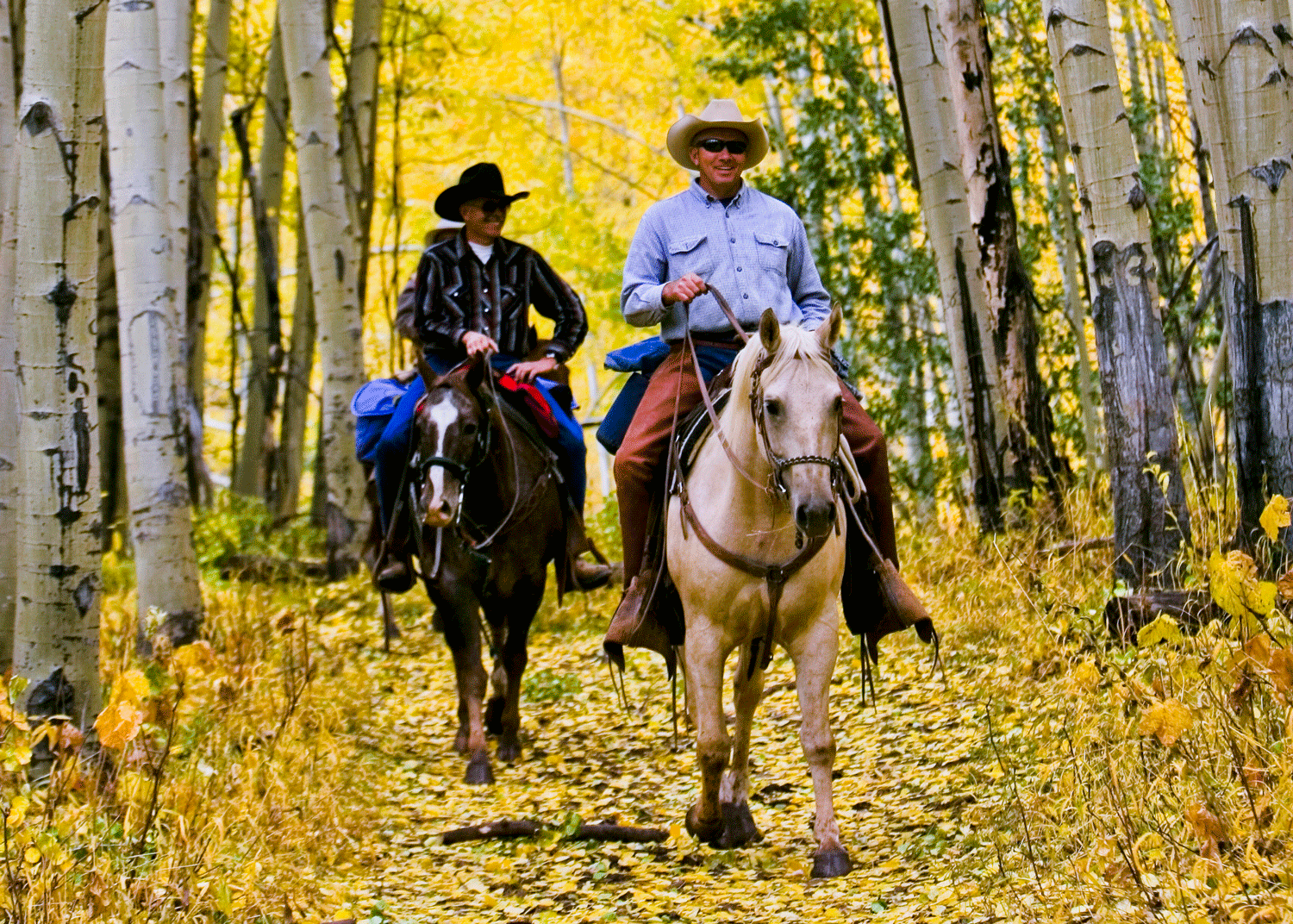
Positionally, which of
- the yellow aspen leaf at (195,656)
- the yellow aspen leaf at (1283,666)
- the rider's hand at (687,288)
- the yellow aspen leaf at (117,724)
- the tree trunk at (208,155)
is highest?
the tree trunk at (208,155)

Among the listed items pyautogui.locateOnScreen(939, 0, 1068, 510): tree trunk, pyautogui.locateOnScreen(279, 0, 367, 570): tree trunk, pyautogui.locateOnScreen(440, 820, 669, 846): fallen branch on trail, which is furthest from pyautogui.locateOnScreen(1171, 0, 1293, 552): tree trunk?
pyautogui.locateOnScreen(279, 0, 367, 570): tree trunk

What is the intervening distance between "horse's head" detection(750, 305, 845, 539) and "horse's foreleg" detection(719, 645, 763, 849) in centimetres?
129

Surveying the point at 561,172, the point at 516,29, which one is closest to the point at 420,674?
the point at 516,29

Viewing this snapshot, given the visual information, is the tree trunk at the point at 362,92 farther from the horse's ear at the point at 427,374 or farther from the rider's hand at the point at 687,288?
the rider's hand at the point at 687,288

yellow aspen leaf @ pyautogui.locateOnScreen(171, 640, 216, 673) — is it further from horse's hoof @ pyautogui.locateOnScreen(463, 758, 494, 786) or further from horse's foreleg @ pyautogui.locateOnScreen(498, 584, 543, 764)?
horse's foreleg @ pyautogui.locateOnScreen(498, 584, 543, 764)

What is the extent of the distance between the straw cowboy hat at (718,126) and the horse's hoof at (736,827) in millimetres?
2829

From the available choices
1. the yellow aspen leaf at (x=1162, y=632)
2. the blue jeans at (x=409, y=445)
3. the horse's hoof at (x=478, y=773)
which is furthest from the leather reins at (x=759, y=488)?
the blue jeans at (x=409, y=445)

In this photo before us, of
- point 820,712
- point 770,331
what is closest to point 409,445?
point 820,712

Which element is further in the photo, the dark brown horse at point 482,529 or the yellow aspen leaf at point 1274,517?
the dark brown horse at point 482,529

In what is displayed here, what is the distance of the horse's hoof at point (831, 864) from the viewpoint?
543 centimetres

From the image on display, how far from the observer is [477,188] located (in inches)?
344

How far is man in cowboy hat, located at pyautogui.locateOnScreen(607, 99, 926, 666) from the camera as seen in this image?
6.19m

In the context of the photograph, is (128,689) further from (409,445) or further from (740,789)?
(409,445)

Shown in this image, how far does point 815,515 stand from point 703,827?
189cm
